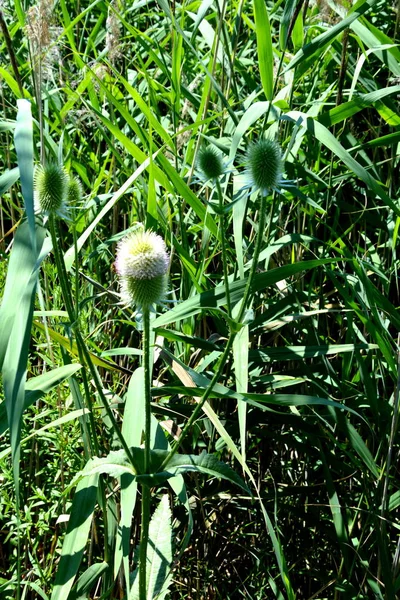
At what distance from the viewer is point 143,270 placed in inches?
45.6

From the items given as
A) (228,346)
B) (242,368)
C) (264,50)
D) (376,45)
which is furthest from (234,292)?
(376,45)

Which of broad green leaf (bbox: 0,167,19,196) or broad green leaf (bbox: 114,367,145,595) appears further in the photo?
broad green leaf (bbox: 114,367,145,595)

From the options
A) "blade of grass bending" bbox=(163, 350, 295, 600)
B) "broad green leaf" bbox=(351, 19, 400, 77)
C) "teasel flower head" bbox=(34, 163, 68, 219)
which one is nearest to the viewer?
"teasel flower head" bbox=(34, 163, 68, 219)

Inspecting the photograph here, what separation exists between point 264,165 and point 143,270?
337 mm

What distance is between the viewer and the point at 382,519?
1.62 metres

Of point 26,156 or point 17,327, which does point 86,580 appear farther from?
point 26,156

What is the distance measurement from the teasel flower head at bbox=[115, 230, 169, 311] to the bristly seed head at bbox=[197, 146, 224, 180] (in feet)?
0.94

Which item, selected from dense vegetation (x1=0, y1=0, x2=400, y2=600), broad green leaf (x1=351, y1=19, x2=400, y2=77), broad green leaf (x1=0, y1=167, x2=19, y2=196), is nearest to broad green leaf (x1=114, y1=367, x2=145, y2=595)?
dense vegetation (x1=0, y1=0, x2=400, y2=600)

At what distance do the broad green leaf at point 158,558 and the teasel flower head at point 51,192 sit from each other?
2.00ft

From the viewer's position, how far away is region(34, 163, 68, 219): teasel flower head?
1231 millimetres

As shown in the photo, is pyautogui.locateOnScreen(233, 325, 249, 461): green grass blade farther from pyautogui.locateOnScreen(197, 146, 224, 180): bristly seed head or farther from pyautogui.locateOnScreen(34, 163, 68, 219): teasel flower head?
pyautogui.locateOnScreen(34, 163, 68, 219): teasel flower head

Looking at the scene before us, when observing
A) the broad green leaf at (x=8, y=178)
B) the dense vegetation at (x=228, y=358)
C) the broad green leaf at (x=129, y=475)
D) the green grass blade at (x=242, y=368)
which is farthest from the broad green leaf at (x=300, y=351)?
the broad green leaf at (x=8, y=178)

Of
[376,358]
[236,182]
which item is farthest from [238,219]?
[376,358]

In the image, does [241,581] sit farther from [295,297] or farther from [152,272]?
[152,272]
